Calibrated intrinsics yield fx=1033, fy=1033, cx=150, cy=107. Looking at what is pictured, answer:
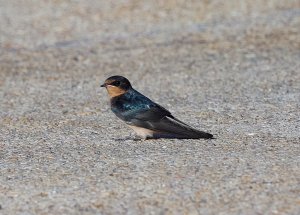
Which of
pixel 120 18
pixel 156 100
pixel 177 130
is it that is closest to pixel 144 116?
pixel 177 130

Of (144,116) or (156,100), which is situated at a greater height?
(144,116)

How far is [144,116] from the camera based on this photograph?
8391mm

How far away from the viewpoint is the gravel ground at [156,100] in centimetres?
670

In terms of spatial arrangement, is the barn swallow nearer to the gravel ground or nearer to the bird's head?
the bird's head

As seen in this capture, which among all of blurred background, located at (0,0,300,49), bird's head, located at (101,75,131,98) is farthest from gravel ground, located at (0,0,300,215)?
bird's head, located at (101,75,131,98)

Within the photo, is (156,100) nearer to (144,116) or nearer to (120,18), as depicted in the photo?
(144,116)

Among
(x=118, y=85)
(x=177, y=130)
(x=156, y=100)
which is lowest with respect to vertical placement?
(x=156, y=100)

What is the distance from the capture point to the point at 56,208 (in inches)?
255

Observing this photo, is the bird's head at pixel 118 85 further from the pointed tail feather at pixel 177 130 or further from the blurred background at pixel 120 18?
the blurred background at pixel 120 18

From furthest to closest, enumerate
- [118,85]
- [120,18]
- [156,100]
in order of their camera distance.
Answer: [120,18]
[156,100]
[118,85]

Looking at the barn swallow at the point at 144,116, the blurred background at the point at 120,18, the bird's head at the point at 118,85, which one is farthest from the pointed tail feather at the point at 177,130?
the blurred background at the point at 120,18

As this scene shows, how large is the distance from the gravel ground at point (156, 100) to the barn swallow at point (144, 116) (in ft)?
0.35

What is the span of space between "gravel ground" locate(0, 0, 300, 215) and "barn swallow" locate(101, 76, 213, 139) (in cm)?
11

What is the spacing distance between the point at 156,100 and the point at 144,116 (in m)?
2.55
